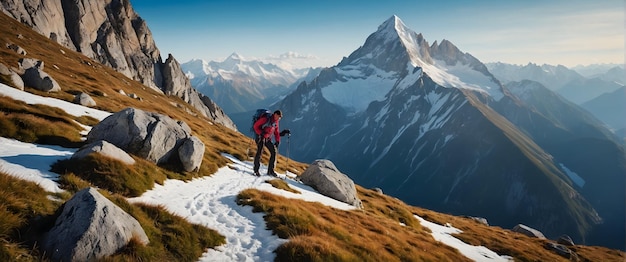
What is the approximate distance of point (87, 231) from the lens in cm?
938

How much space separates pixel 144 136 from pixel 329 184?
64.0ft

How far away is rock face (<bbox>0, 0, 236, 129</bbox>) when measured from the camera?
110250mm

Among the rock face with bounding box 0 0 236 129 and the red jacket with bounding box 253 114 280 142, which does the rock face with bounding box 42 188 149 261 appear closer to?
the red jacket with bounding box 253 114 280 142

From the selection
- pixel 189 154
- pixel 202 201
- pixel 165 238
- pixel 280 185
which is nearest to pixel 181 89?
pixel 280 185

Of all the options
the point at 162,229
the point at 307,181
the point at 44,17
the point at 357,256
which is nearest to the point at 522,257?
the point at 307,181

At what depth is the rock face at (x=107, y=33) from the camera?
110250 mm

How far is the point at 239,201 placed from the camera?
19656 mm

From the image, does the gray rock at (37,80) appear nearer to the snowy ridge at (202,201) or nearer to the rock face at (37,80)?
the rock face at (37,80)

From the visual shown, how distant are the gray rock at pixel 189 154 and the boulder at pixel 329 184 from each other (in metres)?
14.5

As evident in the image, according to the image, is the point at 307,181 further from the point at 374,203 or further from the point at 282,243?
the point at 282,243

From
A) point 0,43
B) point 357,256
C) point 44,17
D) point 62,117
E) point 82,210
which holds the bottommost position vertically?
point 357,256

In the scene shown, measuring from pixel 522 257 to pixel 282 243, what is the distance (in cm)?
3307

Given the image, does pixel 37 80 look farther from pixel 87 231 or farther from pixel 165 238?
pixel 87 231

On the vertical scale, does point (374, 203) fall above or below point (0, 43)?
below
